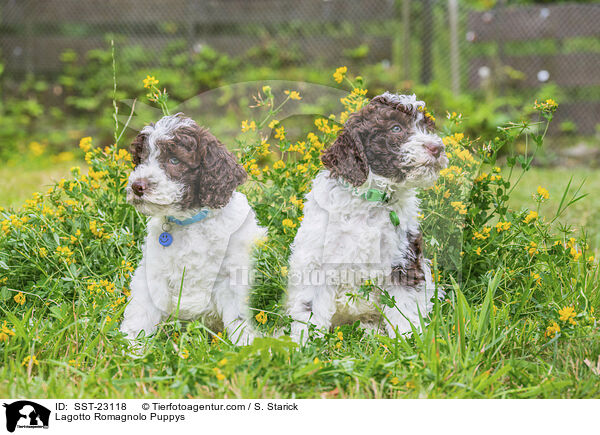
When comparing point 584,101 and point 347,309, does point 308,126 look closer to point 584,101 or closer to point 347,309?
point 347,309

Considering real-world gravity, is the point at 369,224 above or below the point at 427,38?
below

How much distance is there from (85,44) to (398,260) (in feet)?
26.3

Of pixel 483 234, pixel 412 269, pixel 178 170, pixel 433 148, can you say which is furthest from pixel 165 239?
pixel 483 234

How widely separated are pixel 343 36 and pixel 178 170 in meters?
7.31

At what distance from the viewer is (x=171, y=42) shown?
9.46 metres

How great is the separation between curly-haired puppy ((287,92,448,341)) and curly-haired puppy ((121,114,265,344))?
0.99ft

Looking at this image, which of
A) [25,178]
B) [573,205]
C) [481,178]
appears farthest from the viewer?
[25,178]

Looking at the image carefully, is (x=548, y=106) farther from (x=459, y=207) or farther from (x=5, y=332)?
(x=5, y=332)

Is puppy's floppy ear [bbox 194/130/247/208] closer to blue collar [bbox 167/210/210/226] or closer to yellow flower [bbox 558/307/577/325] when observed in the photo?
blue collar [bbox 167/210/210/226]

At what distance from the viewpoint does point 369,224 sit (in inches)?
111

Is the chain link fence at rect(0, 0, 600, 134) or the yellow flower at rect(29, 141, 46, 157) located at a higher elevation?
the chain link fence at rect(0, 0, 600, 134)

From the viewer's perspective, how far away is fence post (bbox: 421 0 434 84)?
8547mm
